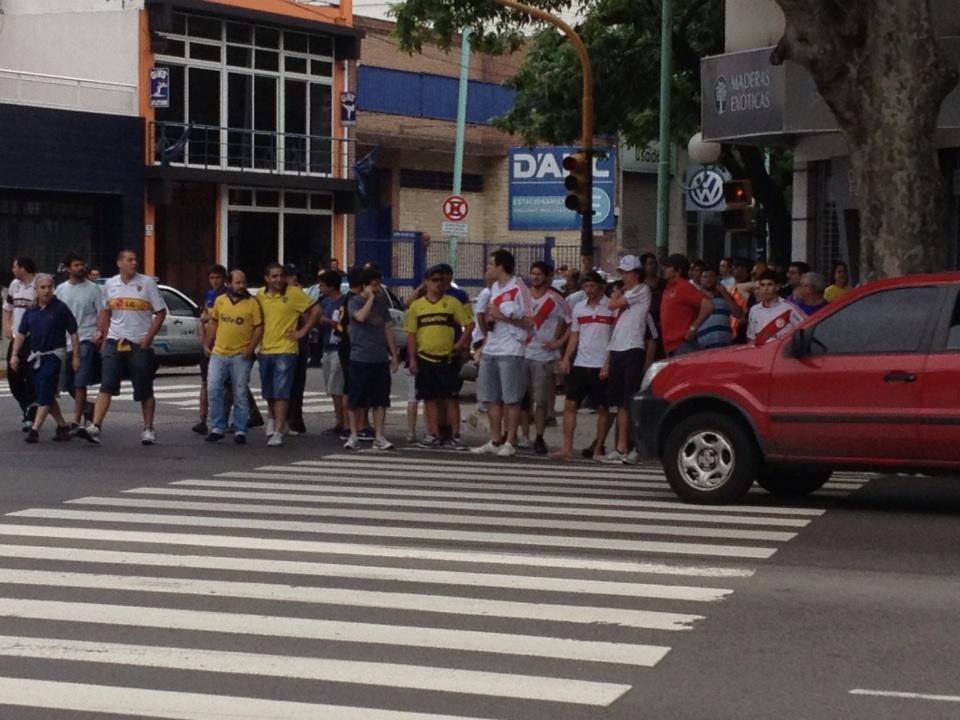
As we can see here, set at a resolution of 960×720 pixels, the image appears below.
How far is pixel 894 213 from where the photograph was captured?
1570 cm

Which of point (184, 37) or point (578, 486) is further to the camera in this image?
point (184, 37)

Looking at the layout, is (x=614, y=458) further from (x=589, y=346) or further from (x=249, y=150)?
(x=249, y=150)

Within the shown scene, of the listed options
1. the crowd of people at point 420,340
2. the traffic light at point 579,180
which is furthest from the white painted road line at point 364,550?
the traffic light at point 579,180

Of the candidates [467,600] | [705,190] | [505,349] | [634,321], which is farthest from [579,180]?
[467,600]

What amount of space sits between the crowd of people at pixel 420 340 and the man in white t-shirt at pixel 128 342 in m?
0.02

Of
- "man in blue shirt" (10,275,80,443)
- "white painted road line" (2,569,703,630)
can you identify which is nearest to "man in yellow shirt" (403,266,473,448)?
"man in blue shirt" (10,275,80,443)

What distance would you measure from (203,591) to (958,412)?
5.36m

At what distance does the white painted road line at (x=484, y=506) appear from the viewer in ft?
40.0

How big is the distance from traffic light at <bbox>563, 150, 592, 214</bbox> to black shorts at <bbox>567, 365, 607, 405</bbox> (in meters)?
7.03

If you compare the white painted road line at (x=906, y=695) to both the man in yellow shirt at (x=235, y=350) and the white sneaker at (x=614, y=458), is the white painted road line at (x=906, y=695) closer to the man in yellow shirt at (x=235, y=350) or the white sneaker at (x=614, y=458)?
the white sneaker at (x=614, y=458)

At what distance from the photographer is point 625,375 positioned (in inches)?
635

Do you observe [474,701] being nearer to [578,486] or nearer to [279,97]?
[578,486]

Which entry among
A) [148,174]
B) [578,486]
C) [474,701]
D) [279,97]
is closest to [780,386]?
[578,486]

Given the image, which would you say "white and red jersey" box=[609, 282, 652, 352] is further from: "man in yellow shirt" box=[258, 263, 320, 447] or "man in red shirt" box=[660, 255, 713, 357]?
"man in yellow shirt" box=[258, 263, 320, 447]
